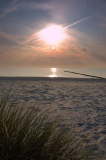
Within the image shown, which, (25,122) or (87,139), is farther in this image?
(87,139)

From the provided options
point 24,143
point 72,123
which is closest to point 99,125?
point 72,123

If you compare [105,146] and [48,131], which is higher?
[48,131]

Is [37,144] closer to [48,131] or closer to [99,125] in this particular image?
[48,131]

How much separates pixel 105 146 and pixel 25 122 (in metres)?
2.42

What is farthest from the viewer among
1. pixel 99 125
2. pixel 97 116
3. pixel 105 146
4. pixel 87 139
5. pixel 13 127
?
pixel 97 116

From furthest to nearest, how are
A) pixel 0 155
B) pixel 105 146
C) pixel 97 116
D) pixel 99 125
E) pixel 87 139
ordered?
pixel 97 116, pixel 99 125, pixel 87 139, pixel 105 146, pixel 0 155

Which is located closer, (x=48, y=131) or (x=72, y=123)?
(x=48, y=131)

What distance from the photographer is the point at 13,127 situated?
201cm

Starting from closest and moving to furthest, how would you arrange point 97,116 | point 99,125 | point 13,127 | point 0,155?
point 0,155 < point 13,127 < point 99,125 < point 97,116

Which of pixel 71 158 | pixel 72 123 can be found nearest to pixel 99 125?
pixel 72 123

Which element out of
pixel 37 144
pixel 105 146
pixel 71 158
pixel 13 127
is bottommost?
pixel 105 146

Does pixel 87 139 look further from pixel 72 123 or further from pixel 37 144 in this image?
pixel 37 144

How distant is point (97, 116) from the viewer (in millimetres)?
6113

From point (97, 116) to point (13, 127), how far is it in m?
4.63
